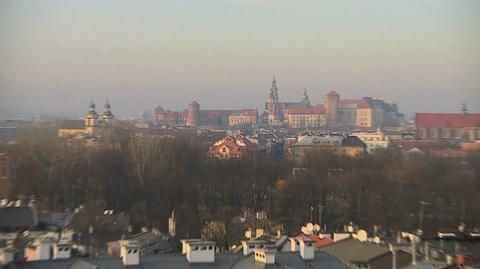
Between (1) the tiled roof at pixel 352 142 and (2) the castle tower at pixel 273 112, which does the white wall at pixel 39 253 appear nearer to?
(1) the tiled roof at pixel 352 142

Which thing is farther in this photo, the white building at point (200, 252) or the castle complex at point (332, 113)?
the castle complex at point (332, 113)

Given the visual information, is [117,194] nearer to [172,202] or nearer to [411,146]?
[172,202]

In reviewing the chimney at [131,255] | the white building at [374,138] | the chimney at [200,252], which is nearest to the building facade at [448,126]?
the white building at [374,138]

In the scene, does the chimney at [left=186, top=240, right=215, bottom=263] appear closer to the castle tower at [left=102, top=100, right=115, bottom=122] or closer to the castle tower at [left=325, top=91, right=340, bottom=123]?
the castle tower at [left=102, top=100, right=115, bottom=122]

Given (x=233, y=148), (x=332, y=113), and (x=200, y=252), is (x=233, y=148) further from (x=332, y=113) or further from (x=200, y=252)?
(x=200, y=252)

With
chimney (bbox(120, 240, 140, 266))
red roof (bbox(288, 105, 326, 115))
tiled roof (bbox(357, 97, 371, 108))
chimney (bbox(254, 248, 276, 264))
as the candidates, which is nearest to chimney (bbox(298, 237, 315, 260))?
chimney (bbox(254, 248, 276, 264))

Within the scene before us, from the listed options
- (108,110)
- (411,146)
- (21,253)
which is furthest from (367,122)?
(21,253)

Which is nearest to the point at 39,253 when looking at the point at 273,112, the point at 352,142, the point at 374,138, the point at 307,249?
the point at 307,249
